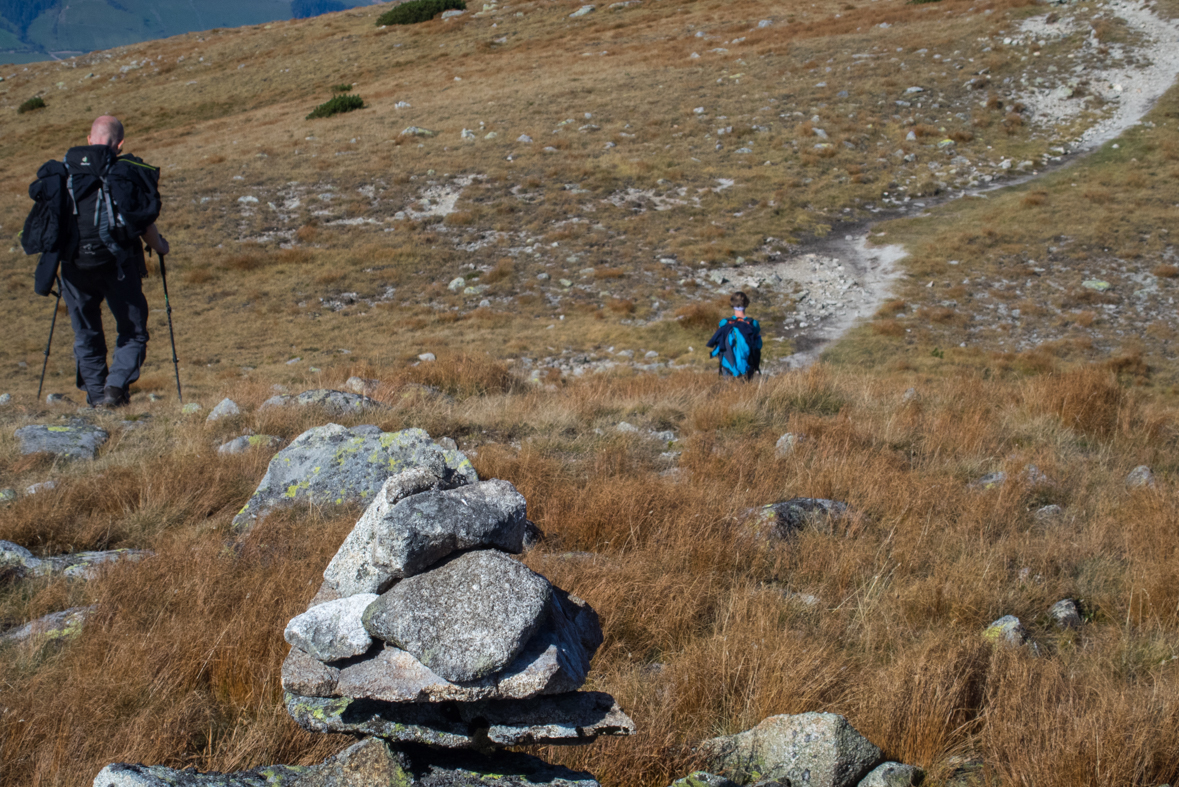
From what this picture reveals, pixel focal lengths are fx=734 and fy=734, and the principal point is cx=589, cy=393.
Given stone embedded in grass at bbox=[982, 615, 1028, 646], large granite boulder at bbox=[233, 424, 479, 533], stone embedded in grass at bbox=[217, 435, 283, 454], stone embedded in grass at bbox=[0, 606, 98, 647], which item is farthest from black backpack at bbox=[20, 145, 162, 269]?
stone embedded in grass at bbox=[982, 615, 1028, 646]

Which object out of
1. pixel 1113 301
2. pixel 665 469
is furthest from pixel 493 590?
pixel 1113 301

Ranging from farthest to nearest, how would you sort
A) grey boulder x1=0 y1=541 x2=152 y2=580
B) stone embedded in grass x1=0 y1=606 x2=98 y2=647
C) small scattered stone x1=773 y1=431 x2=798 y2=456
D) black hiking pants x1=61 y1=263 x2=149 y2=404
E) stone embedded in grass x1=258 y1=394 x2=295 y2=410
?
black hiking pants x1=61 y1=263 x2=149 y2=404
stone embedded in grass x1=258 y1=394 x2=295 y2=410
small scattered stone x1=773 y1=431 x2=798 y2=456
grey boulder x1=0 y1=541 x2=152 y2=580
stone embedded in grass x1=0 y1=606 x2=98 y2=647

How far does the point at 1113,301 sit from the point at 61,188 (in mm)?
17763

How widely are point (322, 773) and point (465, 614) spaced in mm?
770

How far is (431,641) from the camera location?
213cm

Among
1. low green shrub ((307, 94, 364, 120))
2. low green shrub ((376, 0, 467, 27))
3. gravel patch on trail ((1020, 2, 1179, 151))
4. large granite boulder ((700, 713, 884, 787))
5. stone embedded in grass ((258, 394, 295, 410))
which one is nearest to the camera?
large granite boulder ((700, 713, 884, 787))

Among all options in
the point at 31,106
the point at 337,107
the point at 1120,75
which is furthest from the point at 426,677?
the point at 31,106

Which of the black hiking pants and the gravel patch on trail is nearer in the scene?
the black hiking pants

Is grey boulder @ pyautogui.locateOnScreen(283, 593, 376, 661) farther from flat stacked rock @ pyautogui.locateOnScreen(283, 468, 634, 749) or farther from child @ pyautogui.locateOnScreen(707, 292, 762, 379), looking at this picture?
child @ pyautogui.locateOnScreen(707, 292, 762, 379)

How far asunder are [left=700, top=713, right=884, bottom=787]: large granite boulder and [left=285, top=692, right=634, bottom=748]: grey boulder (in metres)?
0.87

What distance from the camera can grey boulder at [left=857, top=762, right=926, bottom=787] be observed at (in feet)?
9.10

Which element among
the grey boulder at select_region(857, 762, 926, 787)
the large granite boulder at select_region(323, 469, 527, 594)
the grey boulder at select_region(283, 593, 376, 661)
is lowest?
the grey boulder at select_region(857, 762, 926, 787)

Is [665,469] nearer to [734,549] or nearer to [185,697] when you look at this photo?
[734,549]

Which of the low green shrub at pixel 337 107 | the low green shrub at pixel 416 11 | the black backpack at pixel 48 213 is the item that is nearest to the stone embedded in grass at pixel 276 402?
the black backpack at pixel 48 213
